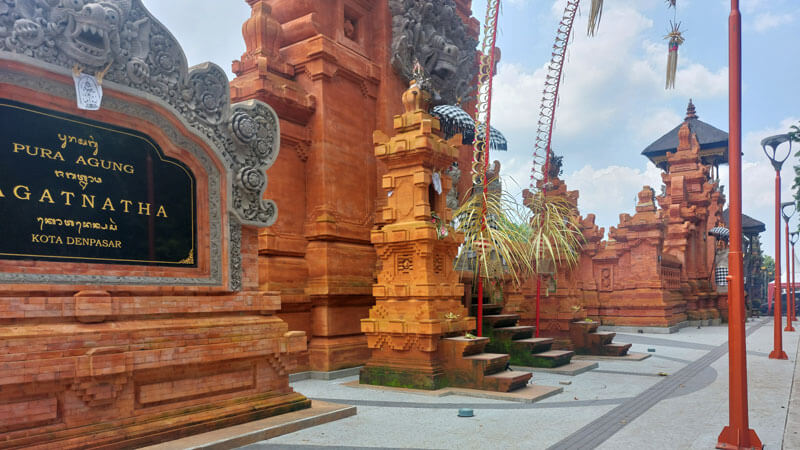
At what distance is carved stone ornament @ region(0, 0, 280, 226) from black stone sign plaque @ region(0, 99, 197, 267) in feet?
1.67

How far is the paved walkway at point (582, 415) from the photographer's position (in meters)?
5.90

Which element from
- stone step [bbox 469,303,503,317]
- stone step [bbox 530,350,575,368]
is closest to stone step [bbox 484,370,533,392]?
stone step [bbox 530,350,575,368]

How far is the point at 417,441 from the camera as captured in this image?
596cm

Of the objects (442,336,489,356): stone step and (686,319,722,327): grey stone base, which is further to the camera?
(686,319,722,327): grey stone base

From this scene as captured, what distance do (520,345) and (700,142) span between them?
3314 cm

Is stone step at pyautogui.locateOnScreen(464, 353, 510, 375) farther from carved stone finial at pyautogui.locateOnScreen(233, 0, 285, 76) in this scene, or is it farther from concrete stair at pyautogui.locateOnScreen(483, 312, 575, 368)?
carved stone finial at pyautogui.locateOnScreen(233, 0, 285, 76)

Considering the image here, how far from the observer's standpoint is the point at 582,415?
714 centimetres

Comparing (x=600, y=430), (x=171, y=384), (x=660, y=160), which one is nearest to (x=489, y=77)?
(x=600, y=430)

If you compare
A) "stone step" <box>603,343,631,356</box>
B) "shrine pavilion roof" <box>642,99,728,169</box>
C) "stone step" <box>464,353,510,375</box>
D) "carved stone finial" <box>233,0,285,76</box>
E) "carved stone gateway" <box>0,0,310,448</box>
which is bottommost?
"stone step" <box>603,343,631,356</box>

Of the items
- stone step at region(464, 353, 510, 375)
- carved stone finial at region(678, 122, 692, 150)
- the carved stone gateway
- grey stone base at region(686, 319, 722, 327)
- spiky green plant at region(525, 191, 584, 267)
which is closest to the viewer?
the carved stone gateway

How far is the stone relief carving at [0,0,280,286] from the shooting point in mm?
5035

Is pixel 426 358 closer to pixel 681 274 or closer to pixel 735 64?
pixel 735 64

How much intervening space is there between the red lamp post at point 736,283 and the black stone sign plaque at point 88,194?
5.73 meters

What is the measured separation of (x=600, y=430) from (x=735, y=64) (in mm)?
4246
